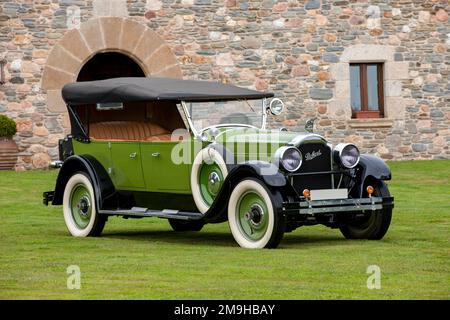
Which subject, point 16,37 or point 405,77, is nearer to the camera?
point 16,37

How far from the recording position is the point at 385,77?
2216 centimetres

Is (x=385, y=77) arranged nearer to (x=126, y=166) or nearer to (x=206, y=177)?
(x=126, y=166)

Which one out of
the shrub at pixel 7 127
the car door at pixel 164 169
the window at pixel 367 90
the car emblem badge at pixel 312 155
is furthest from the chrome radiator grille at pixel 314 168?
the window at pixel 367 90

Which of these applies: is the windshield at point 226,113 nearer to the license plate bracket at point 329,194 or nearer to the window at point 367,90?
the license plate bracket at point 329,194

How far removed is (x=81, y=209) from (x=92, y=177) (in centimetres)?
42

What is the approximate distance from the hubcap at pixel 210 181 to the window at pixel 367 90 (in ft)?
39.7

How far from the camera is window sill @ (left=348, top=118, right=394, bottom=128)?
71.9 feet

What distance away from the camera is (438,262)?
28.7ft

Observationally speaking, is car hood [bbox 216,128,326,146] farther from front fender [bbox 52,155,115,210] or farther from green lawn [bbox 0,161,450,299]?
front fender [bbox 52,155,115,210]

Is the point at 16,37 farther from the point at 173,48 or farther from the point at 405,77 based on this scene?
the point at 405,77

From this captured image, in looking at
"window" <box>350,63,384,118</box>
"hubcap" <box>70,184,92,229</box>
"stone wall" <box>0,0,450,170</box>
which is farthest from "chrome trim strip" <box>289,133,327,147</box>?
"window" <box>350,63,384,118</box>
